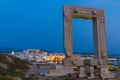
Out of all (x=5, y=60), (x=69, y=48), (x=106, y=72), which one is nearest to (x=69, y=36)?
(x=69, y=48)

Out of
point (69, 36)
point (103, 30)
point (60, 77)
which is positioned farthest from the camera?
point (103, 30)

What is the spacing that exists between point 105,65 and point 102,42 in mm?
1622

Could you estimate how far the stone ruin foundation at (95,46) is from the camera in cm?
1923

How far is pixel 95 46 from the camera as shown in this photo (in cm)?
2077

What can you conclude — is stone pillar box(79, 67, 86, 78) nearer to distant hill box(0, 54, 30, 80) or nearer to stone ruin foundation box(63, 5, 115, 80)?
stone ruin foundation box(63, 5, 115, 80)

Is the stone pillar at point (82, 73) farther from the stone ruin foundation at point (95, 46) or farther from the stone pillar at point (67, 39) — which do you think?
the stone pillar at point (67, 39)

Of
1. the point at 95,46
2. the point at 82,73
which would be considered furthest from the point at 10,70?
the point at 95,46

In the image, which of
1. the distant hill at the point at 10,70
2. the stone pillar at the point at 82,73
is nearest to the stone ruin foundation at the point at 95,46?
the stone pillar at the point at 82,73

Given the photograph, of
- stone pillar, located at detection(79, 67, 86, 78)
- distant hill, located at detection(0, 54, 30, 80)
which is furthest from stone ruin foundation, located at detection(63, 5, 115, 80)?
distant hill, located at detection(0, 54, 30, 80)

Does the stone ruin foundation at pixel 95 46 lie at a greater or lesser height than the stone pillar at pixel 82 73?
greater

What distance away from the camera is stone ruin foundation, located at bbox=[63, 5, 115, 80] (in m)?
19.2

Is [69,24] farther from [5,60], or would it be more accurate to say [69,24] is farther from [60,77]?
Result: [5,60]

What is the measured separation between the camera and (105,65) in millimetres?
20031

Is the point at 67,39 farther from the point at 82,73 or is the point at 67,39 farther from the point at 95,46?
the point at 95,46
